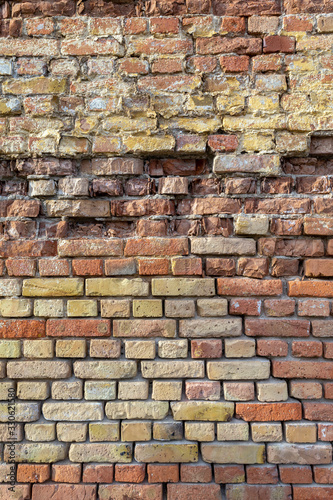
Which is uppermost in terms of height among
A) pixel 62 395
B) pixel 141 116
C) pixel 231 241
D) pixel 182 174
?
pixel 141 116

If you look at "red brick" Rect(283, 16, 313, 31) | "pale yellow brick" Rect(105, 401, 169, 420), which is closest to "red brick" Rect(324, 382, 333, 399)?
"pale yellow brick" Rect(105, 401, 169, 420)

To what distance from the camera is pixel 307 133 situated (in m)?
1.61

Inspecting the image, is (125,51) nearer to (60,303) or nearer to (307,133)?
(307,133)

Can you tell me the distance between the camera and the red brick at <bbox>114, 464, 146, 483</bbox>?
1511 mm

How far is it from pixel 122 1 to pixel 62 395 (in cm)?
196

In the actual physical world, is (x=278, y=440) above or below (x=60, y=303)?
below

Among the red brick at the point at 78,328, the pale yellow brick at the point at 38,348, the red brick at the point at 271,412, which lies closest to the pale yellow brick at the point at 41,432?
the pale yellow brick at the point at 38,348

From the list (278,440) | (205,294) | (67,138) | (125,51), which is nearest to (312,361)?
(278,440)

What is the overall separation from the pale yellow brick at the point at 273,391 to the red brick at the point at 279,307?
318 millimetres

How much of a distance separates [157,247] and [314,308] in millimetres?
796

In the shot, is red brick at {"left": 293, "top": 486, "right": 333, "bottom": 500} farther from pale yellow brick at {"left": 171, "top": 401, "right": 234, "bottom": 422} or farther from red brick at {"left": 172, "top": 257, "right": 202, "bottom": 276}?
red brick at {"left": 172, "top": 257, "right": 202, "bottom": 276}

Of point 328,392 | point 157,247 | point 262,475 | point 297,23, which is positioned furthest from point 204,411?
point 297,23

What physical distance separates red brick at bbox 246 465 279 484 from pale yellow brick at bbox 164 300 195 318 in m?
0.74

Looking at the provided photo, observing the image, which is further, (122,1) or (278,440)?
(122,1)
